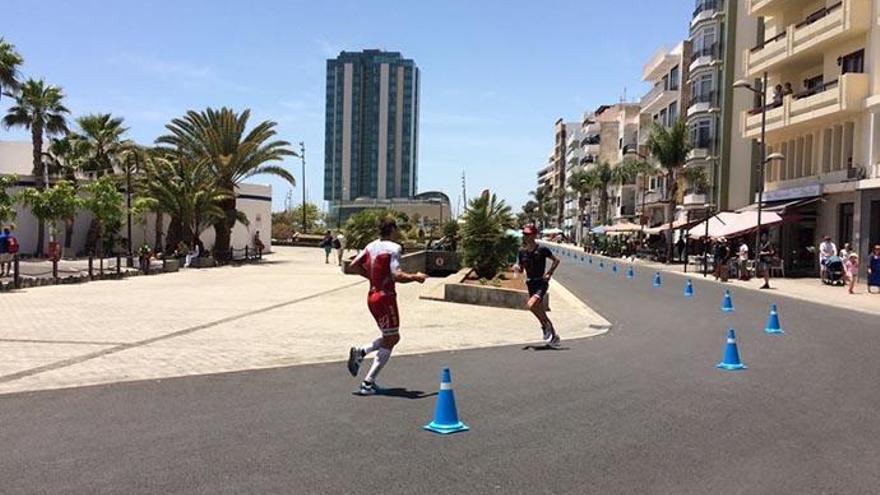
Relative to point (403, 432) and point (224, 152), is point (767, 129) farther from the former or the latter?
point (403, 432)

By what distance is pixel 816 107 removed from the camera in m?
34.3

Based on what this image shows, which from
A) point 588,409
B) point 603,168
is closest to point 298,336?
point 588,409

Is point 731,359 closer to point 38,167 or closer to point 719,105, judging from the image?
point 38,167

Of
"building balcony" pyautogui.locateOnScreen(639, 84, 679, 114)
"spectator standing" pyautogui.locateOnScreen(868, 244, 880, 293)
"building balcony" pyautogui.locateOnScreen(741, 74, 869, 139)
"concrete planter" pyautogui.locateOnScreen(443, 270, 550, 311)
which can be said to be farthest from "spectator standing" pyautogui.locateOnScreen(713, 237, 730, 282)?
"building balcony" pyautogui.locateOnScreen(639, 84, 679, 114)

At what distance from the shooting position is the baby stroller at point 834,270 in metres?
29.5

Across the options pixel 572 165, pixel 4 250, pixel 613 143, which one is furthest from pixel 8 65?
pixel 572 165

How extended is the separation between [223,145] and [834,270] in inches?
1134

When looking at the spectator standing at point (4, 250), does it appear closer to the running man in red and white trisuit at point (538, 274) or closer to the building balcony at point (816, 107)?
the running man in red and white trisuit at point (538, 274)

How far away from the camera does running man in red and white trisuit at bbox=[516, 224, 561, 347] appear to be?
1188 centimetres

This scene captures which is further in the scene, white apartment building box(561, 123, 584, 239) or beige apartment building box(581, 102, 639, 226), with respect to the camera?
white apartment building box(561, 123, 584, 239)

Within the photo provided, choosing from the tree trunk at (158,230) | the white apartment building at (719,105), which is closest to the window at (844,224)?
the white apartment building at (719,105)

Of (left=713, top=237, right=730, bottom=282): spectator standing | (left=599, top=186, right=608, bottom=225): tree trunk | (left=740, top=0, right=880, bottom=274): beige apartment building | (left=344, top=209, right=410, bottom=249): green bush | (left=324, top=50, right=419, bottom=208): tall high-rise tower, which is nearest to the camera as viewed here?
(left=740, top=0, right=880, bottom=274): beige apartment building

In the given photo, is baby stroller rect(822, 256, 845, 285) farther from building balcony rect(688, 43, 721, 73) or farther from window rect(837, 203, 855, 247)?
building balcony rect(688, 43, 721, 73)

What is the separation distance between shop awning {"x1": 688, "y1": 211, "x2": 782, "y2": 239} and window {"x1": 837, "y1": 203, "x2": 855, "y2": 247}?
2.35 m
